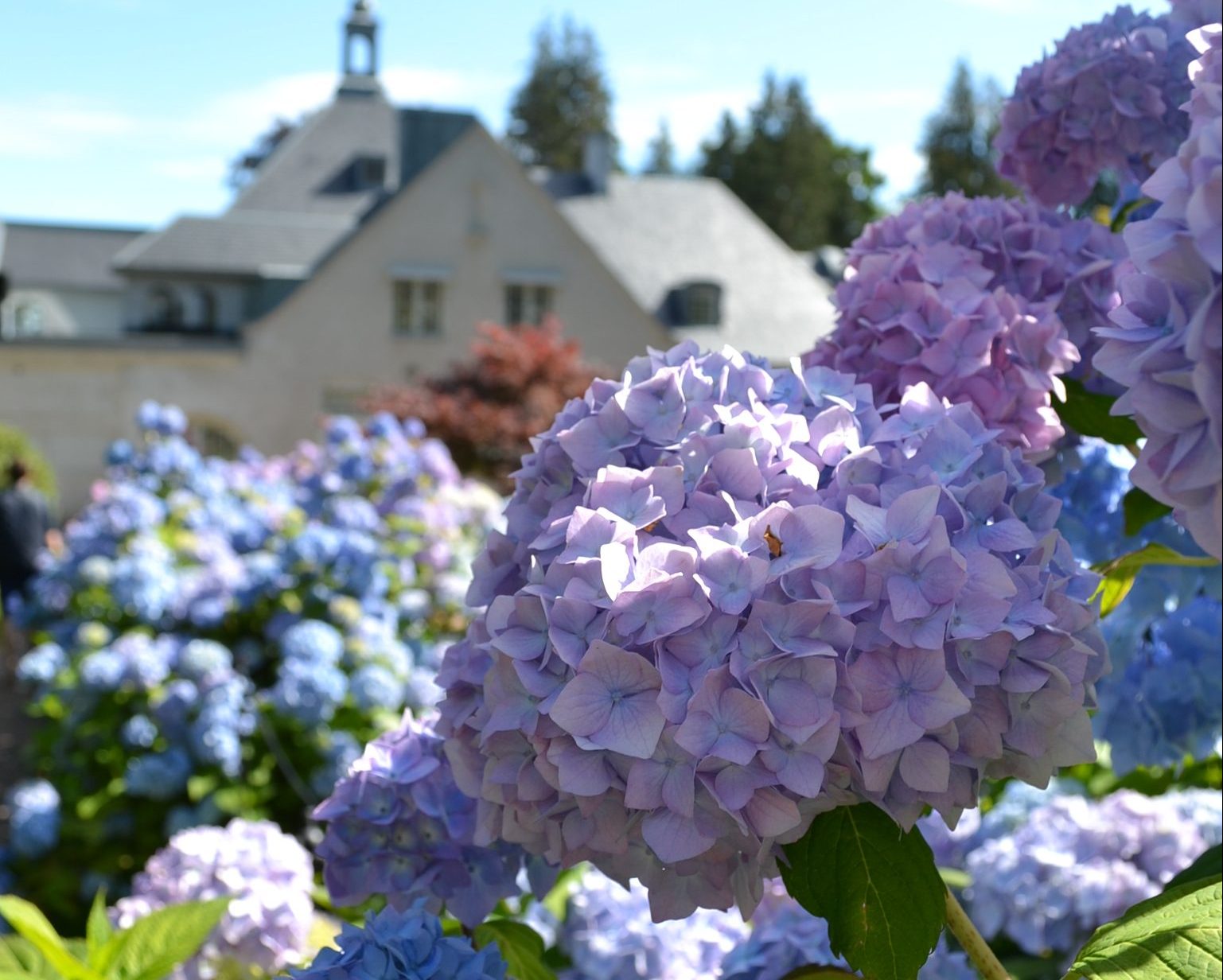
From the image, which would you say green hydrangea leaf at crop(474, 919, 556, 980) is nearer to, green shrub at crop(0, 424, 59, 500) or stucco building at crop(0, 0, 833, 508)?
green shrub at crop(0, 424, 59, 500)

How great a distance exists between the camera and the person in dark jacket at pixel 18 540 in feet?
27.2

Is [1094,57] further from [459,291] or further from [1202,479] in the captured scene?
[459,291]

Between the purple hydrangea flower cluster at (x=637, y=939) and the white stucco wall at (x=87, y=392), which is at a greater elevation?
the purple hydrangea flower cluster at (x=637, y=939)

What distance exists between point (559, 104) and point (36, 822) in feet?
134

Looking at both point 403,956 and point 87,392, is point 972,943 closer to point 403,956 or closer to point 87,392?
point 403,956

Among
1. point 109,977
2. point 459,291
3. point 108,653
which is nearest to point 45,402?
point 459,291

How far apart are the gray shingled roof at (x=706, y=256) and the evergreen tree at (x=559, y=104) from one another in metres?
15.0

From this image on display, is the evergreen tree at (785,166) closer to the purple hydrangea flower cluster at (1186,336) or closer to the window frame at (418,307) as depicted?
the window frame at (418,307)

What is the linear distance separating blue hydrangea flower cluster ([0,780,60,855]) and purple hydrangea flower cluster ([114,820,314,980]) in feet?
6.75

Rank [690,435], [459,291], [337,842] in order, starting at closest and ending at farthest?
[690,435]
[337,842]
[459,291]

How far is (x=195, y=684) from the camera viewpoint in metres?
4.15

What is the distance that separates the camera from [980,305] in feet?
3.71

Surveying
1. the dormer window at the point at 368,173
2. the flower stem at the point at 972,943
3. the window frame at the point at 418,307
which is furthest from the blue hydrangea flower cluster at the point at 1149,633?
the dormer window at the point at 368,173

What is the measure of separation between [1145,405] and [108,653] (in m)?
4.09
